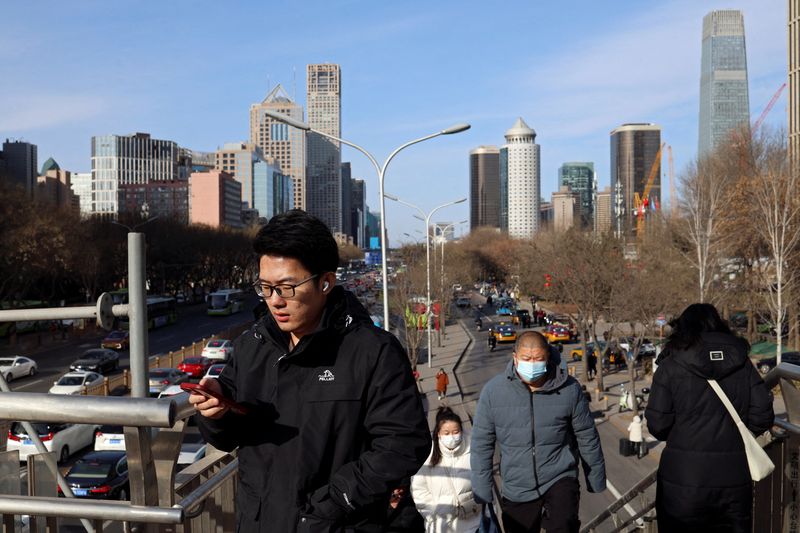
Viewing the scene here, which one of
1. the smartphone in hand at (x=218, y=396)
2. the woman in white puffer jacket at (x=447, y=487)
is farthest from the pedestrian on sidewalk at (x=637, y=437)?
the smartphone in hand at (x=218, y=396)

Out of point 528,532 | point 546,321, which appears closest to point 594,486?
point 528,532

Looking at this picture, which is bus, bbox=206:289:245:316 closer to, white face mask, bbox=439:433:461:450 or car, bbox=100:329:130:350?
car, bbox=100:329:130:350

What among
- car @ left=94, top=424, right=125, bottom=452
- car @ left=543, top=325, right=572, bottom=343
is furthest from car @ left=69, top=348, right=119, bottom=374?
car @ left=543, top=325, right=572, bottom=343

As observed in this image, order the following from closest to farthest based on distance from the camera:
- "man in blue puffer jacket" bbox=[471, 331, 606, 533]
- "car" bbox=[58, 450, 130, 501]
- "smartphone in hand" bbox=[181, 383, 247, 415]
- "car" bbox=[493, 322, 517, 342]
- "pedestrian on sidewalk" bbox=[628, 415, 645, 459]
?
1. "smartphone in hand" bbox=[181, 383, 247, 415]
2. "man in blue puffer jacket" bbox=[471, 331, 606, 533]
3. "car" bbox=[58, 450, 130, 501]
4. "pedestrian on sidewalk" bbox=[628, 415, 645, 459]
5. "car" bbox=[493, 322, 517, 342]

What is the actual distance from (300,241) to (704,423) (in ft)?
8.15

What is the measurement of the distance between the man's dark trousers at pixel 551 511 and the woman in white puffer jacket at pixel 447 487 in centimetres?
35

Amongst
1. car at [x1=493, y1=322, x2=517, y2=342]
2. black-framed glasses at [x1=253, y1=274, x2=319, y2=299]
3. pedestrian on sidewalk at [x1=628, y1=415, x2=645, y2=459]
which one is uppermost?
black-framed glasses at [x1=253, y1=274, x2=319, y2=299]

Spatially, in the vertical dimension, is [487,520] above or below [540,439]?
below

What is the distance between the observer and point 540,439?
4328mm

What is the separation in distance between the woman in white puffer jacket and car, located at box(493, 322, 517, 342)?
38.4m

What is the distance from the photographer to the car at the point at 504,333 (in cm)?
4322

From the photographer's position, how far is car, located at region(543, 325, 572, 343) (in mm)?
43412

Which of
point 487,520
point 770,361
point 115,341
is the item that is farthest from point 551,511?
point 115,341

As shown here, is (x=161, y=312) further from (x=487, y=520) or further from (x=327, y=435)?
(x=327, y=435)
